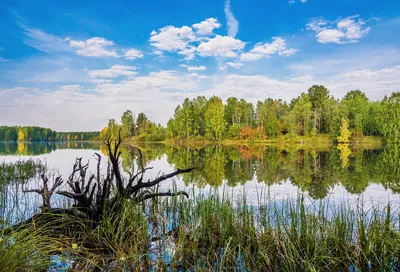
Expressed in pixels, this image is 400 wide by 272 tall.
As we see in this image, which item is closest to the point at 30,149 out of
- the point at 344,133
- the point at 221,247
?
the point at 221,247

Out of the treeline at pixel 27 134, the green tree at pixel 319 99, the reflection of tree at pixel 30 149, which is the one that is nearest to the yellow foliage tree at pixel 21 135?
the treeline at pixel 27 134

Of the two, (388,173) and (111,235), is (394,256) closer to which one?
(111,235)

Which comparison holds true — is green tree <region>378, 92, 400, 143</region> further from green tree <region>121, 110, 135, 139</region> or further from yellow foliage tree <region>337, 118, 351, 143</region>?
green tree <region>121, 110, 135, 139</region>

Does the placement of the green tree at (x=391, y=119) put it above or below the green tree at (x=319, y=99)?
below

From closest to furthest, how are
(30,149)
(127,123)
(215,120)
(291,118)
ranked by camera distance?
(30,149) < (291,118) < (215,120) < (127,123)

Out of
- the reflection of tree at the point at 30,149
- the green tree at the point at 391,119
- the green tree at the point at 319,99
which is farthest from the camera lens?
the green tree at the point at 319,99

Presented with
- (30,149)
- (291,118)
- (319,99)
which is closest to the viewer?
(30,149)

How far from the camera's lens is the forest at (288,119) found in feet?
211

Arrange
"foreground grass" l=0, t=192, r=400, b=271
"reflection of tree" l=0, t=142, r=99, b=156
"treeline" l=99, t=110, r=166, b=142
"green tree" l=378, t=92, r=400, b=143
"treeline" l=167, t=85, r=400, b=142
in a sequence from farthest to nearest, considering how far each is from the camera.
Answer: "treeline" l=99, t=110, r=166, b=142
"treeline" l=167, t=85, r=400, b=142
"green tree" l=378, t=92, r=400, b=143
"reflection of tree" l=0, t=142, r=99, b=156
"foreground grass" l=0, t=192, r=400, b=271

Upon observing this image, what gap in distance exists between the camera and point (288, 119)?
6906 centimetres

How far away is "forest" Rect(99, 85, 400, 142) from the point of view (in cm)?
6419

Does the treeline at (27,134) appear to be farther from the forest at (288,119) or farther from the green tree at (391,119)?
the green tree at (391,119)

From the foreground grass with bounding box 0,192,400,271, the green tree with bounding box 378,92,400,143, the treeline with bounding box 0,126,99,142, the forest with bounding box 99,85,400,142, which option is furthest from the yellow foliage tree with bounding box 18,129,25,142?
the foreground grass with bounding box 0,192,400,271

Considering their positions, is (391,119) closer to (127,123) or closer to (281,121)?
(281,121)
